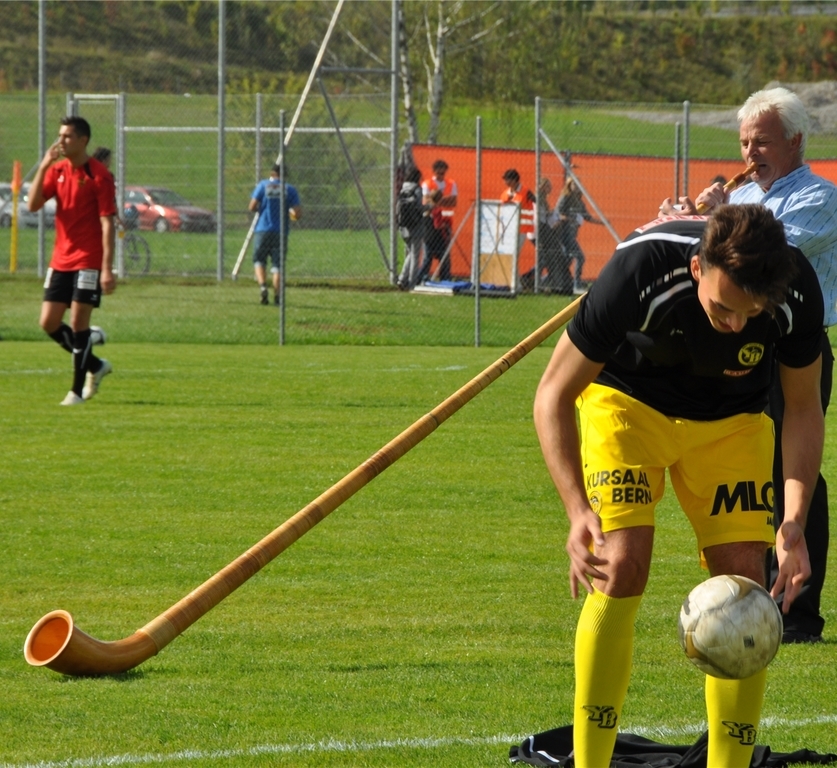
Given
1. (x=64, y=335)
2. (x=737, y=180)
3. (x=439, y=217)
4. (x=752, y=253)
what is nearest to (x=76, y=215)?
(x=64, y=335)

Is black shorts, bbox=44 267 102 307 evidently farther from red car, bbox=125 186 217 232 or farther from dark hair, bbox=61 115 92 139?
red car, bbox=125 186 217 232

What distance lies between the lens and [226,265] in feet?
81.6

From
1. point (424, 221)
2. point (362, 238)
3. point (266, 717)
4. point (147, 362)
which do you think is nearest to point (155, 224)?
point (362, 238)

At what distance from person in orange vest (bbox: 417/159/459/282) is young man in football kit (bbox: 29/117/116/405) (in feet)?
33.5

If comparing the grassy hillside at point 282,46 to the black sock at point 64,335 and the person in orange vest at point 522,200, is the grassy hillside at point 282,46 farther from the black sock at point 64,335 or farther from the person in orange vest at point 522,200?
the black sock at point 64,335

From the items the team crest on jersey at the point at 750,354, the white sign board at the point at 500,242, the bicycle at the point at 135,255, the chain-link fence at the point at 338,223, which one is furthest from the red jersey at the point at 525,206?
the team crest on jersey at the point at 750,354

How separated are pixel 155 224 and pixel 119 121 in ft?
12.0

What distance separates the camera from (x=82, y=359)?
1169 centimetres

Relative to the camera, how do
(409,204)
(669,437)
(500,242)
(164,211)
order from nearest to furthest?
(669,437), (500,242), (409,204), (164,211)

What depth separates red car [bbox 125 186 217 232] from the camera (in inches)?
1022

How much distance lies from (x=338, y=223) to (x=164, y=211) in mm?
4831

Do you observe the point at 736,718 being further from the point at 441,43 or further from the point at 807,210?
the point at 441,43

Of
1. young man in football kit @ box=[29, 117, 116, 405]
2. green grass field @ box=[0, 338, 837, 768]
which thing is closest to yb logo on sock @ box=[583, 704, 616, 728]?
green grass field @ box=[0, 338, 837, 768]

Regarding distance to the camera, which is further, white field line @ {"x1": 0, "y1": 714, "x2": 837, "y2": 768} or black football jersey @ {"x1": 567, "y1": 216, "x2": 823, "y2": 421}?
white field line @ {"x1": 0, "y1": 714, "x2": 837, "y2": 768}
